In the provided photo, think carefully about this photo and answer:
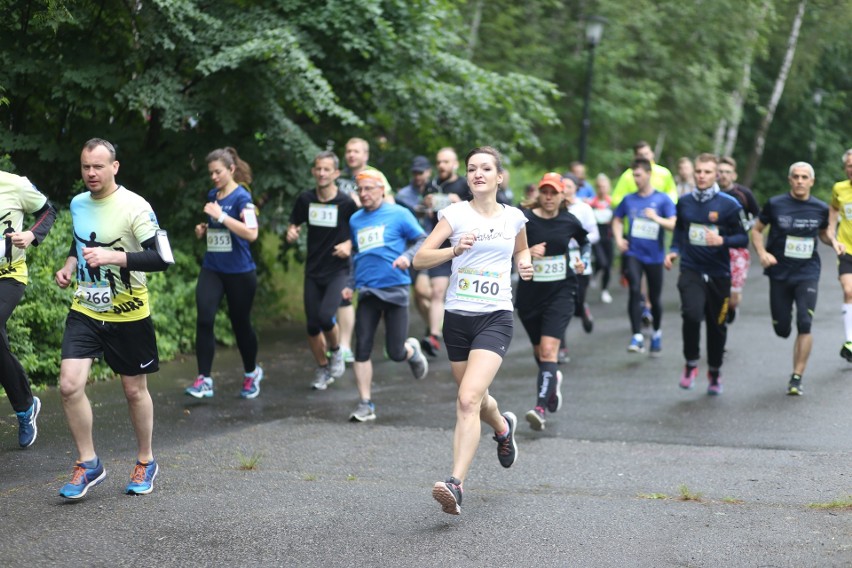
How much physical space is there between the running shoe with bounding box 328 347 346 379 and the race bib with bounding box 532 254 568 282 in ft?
8.25

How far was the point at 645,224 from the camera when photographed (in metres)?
12.6

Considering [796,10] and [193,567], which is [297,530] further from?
[796,10]

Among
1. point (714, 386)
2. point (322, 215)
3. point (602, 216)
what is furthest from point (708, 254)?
point (602, 216)

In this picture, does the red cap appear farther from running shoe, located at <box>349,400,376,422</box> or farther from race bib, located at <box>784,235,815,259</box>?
race bib, located at <box>784,235,815,259</box>

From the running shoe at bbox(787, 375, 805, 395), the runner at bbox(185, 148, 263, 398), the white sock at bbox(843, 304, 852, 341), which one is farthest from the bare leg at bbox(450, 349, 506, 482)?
the white sock at bbox(843, 304, 852, 341)

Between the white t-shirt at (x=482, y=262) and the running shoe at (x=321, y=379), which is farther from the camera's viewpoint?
the running shoe at (x=321, y=379)

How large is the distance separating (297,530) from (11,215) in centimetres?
284

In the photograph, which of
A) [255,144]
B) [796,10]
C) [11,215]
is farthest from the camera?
[796,10]

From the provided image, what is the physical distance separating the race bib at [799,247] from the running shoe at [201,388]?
5.16m

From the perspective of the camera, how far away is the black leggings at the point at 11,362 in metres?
7.30

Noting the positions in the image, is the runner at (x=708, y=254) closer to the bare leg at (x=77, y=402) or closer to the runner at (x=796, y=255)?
the runner at (x=796, y=255)

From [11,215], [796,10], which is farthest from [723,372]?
[796,10]

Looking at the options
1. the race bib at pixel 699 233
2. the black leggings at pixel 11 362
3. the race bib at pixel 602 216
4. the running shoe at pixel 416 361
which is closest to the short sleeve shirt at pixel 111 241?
the black leggings at pixel 11 362

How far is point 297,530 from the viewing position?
5832mm
